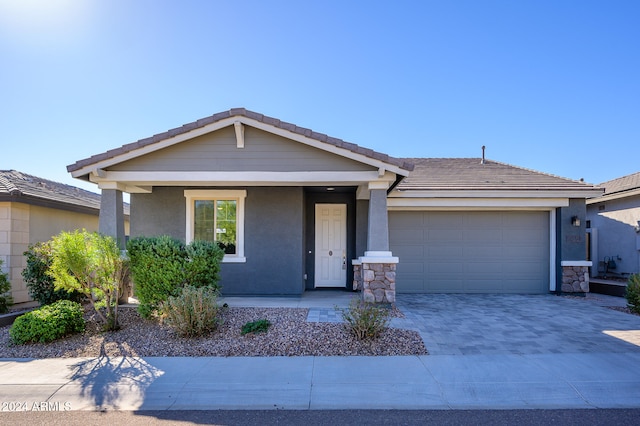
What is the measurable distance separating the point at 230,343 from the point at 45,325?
310 cm

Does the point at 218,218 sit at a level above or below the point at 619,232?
above

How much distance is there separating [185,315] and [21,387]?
2.15 meters

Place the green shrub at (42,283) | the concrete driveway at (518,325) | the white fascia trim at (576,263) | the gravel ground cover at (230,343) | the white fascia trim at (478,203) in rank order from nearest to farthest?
1. the gravel ground cover at (230,343)
2. the concrete driveway at (518,325)
3. the green shrub at (42,283)
4. the white fascia trim at (576,263)
5. the white fascia trim at (478,203)

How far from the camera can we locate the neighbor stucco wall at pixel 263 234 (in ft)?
30.9

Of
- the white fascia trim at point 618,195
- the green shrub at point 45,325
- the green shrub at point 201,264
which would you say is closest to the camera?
the green shrub at point 45,325

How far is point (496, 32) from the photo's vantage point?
1020 centimetres

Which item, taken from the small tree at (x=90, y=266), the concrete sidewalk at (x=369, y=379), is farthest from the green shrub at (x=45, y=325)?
the concrete sidewalk at (x=369, y=379)

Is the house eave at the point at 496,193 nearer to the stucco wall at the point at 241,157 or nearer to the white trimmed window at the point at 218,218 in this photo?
the stucco wall at the point at 241,157

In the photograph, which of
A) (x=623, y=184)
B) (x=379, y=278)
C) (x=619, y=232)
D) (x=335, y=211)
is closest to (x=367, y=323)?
(x=379, y=278)

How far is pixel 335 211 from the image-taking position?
423 inches

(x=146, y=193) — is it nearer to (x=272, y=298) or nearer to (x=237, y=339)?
(x=272, y=298)

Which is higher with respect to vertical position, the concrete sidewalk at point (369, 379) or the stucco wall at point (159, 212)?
the stucco wall at point (159, 212)

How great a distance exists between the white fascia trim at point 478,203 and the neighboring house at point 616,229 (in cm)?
332

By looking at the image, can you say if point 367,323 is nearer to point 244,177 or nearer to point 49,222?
point 244,177
